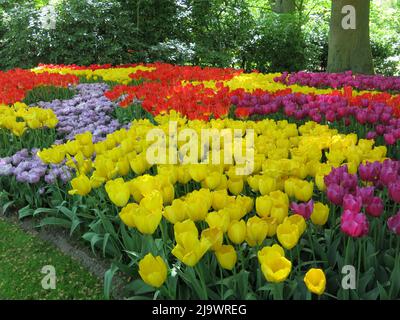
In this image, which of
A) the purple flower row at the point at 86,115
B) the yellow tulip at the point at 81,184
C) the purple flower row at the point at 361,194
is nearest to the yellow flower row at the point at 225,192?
the yellow tulip at the point at 81,184

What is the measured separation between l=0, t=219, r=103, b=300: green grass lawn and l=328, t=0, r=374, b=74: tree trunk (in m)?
8.07

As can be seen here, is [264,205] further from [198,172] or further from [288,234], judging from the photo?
[198,172]

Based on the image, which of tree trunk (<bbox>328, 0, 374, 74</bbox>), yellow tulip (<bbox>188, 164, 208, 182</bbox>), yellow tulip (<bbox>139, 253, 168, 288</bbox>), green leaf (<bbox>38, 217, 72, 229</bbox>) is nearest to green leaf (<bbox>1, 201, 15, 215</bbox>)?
green leaf (<bbox>38, 217, 72, 229</bbox>)

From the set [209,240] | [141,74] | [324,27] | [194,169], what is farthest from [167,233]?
[324,27]

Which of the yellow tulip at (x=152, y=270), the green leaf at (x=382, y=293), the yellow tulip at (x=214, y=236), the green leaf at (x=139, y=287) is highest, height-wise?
the yellow tulip at (x=214, y=236)

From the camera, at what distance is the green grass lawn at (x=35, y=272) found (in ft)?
8.56

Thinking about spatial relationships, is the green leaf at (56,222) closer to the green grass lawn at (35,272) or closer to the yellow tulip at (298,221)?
the green grass lawn at (35,272)

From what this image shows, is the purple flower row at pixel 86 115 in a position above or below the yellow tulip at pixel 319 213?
above

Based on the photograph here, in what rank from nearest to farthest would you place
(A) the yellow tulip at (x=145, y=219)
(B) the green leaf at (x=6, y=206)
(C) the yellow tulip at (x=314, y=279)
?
(C) the yellow tulip at (x=314, y=279)
(A) the yellow tulip at (x=145, y=219)
(B) the green leaf at (x=6, y=206)

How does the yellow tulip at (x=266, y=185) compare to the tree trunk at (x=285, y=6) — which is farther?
the tree trunk at (x=285, y=6)

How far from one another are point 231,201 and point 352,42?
8542 mm

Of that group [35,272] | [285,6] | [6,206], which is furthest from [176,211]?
[285,6]

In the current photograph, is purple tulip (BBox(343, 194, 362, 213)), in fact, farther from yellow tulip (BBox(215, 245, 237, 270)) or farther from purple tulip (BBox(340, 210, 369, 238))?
yellow tulip (BBox(215, 245, 237, 270))
